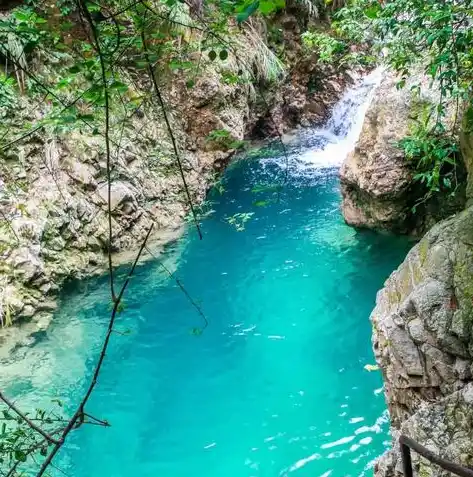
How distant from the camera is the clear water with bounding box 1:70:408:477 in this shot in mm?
4457

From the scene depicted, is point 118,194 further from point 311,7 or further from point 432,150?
point 311,7

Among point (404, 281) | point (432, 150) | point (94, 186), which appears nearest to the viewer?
point (404, 281)

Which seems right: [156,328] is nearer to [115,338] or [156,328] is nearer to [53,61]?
[115,338]

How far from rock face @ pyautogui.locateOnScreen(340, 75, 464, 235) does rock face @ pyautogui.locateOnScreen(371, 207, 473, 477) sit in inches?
112

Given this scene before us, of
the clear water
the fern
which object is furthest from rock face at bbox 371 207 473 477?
the fern

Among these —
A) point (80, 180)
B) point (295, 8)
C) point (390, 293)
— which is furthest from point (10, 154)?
point (295, 8)

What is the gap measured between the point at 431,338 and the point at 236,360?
2.78m

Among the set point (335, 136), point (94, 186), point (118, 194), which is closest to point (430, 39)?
point (118, 194)

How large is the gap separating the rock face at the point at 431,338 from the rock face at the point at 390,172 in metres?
2.83

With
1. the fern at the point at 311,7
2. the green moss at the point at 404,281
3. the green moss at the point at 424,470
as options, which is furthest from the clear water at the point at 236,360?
the fern at the point at 311,7

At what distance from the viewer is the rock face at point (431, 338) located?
2.89 m

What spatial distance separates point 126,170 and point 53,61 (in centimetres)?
212

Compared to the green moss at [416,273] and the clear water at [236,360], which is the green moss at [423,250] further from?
the clear water at [236,360]

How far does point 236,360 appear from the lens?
5707mm
